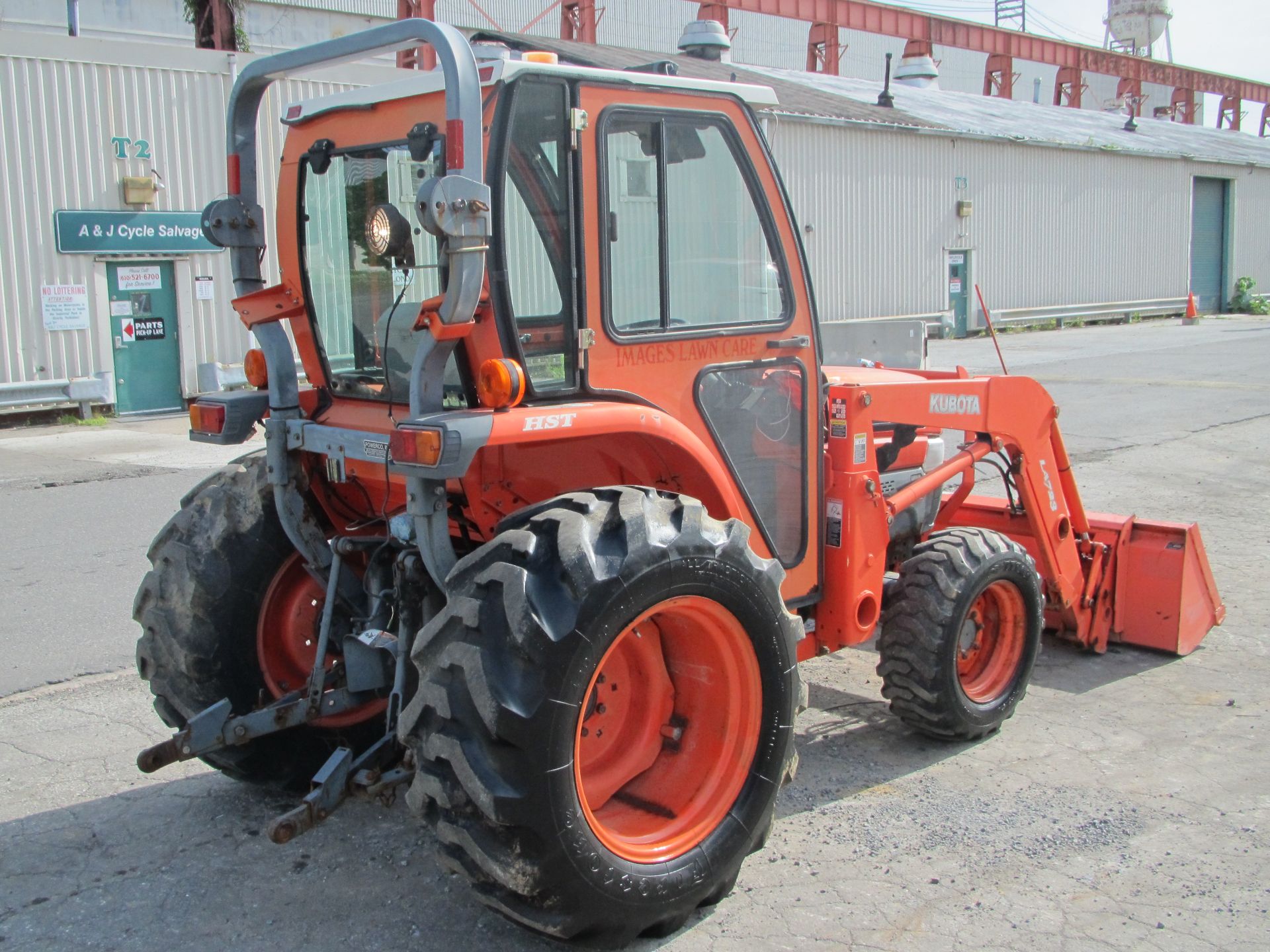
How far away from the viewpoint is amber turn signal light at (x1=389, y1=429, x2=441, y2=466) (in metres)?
3.16

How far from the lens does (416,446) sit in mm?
3186

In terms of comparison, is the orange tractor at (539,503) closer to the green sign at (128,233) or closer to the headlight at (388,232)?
the headlight at (388,232)

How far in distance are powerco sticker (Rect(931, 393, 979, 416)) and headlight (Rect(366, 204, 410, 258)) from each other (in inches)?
93.3

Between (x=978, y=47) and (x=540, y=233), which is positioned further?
(x=978, y=47)

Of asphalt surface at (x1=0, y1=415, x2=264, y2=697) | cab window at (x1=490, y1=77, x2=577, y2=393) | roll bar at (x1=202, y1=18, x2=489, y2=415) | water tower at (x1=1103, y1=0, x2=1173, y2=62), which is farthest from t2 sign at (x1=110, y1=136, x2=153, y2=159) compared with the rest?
water tower at (x1=1103, y1=0, x2=1173, y2=62)

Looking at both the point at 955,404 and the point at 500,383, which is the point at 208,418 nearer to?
the point at 500,383

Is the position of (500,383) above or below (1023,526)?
above

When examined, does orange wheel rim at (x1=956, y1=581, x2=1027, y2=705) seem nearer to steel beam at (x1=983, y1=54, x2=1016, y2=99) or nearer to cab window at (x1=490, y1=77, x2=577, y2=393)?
cab window at (x1=490, y1=77, x2=577, y2=393)

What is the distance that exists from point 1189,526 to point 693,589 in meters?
3.60

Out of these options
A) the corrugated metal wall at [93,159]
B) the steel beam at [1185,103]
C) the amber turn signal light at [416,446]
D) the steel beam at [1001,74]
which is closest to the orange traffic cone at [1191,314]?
the steel beam at [1001,74]

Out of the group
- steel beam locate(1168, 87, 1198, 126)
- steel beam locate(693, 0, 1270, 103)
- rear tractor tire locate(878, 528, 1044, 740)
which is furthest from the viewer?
steel beam locate(1168, 87, 1198, 126)

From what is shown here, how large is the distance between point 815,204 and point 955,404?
21.6 metres

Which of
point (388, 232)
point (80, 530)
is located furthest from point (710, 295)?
point (80, 530)

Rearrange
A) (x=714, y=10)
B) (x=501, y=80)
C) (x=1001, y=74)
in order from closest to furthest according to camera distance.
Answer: (x=501, y=80) < (x=714, y=10) < (x=1001, y=74)
